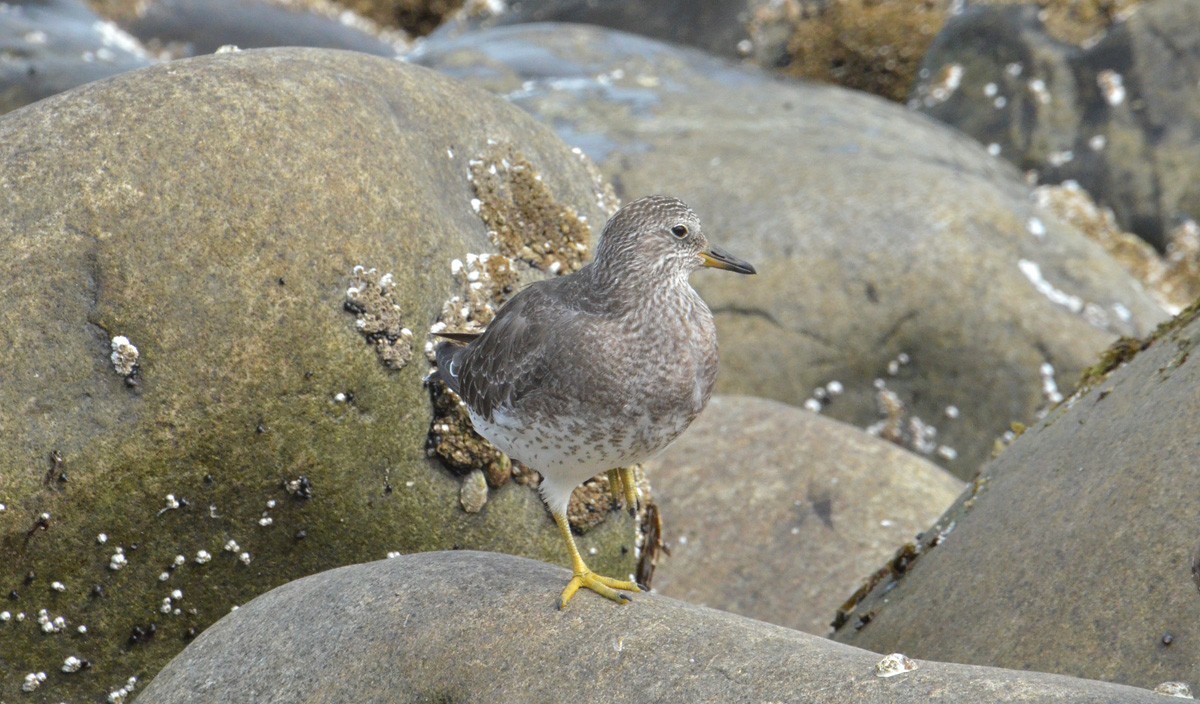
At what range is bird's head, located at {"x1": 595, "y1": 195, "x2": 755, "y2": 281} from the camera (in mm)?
5625

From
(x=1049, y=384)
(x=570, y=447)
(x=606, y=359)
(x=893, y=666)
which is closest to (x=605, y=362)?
(x=606, y=359)

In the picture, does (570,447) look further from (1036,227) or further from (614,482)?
(1036,227)

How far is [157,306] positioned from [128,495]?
0.87 metres

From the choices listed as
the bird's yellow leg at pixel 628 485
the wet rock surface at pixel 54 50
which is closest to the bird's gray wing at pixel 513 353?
the bird's yellow leg at pixel 628 485

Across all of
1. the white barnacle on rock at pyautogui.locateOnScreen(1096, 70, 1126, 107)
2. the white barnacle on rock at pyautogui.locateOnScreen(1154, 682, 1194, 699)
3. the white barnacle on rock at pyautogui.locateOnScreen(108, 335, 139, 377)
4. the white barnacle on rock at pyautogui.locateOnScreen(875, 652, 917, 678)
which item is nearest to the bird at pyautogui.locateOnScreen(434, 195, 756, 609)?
the white barnacle on rock at pyautogui.locateOnScreen(875, 652, 917, 678)

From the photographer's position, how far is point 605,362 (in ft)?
17.6

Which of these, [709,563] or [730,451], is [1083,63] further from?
[709,563]

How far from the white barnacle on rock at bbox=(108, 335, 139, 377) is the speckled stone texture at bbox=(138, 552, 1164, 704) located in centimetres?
121

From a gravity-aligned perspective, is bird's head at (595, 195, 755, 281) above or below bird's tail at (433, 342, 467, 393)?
above

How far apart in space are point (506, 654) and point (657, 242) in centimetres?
195

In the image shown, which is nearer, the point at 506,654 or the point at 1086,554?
the point at 506,654

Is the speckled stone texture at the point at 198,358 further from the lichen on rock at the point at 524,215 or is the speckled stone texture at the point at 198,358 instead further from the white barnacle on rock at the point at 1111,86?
the white barnacle on rock at the point at 1111,86

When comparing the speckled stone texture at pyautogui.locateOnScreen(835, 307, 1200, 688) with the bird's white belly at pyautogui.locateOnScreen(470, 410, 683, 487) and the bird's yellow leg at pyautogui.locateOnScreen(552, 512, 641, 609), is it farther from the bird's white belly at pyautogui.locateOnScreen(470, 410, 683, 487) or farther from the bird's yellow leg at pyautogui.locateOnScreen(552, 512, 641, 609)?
the bird's white belly at pyautogui.locateOnScreen(470, 410, 683, 487)

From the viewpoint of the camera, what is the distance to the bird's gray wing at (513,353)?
5.52m
